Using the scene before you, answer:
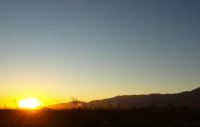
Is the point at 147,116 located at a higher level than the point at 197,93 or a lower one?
lower

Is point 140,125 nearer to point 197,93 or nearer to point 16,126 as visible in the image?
point 16,126

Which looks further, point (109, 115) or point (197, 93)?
point (197, 93)

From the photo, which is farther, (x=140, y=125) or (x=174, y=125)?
Answer: (x=174, y=125)

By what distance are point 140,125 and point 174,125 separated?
4777mm

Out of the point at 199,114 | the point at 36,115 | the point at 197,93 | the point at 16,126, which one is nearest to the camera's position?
the point at 16,126

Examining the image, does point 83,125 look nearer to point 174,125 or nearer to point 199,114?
point 174,125

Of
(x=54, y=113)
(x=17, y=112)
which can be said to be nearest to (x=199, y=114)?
(x=54, y=113)

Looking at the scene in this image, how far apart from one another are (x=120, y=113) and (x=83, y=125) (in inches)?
539

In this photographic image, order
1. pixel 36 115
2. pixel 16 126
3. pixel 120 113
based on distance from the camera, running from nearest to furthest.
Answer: pixel 16 126 < pixel 36 115 < pixel 120 113

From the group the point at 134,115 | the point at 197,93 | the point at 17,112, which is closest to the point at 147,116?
the point at 134,115

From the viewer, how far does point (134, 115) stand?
39562 mm

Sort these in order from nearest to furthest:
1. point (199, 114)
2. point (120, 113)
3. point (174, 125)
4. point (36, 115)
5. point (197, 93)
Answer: point (174, 125), point (36, 115), point (120, 113), point (199, 114), point (197, 93)

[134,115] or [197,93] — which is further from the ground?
[197,93]

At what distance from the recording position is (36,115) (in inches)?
1494
